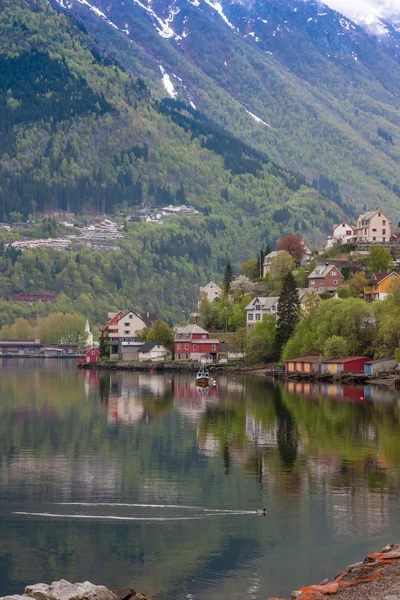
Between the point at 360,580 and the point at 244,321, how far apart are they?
132m

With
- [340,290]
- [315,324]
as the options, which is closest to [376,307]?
[315,324]

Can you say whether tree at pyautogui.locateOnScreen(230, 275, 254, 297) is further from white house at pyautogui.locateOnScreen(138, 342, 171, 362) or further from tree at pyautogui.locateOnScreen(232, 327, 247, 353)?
tree at pyautogui.locateOnScreen(232, 327, 247, 353)

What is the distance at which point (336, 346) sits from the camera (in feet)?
408

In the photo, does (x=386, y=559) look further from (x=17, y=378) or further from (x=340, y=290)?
(x=340, y=290)

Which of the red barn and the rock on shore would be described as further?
the red barn

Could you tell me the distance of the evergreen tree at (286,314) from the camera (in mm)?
140875

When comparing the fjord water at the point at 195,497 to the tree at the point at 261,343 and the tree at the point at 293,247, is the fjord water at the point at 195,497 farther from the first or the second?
the tree at the point at 293,247

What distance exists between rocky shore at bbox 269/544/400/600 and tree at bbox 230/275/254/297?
141m

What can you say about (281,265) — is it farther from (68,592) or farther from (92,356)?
(68,592)

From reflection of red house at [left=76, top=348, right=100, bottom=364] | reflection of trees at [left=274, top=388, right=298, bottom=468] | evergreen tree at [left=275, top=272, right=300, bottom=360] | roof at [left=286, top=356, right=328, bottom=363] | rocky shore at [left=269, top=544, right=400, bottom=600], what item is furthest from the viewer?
reflection of red house at [left=76, top=348, right=100, bottom=364]

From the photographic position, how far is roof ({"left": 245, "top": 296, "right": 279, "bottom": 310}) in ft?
518

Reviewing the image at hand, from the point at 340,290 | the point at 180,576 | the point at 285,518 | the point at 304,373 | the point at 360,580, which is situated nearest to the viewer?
the point at 360,580

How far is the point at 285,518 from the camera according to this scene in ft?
143

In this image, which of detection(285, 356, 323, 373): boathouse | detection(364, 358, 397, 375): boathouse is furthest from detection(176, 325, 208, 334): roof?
detection(364, 358, 397, 375): boathouse
